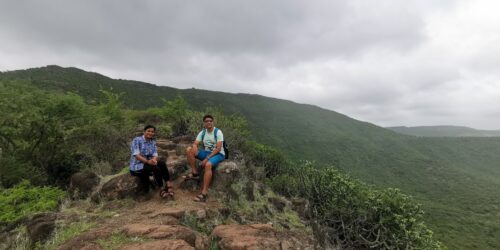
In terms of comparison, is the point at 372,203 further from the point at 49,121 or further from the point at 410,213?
the point at 49,121

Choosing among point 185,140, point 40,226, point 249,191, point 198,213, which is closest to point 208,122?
point 249,191

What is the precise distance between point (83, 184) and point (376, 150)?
258ft

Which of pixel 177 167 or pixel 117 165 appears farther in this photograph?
pixel 117 165

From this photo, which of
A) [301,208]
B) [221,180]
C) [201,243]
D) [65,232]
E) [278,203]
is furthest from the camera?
[301,208]

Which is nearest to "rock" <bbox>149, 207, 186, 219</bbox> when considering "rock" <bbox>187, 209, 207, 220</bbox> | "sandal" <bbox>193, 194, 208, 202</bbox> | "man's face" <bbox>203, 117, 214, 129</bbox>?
"rock" <bbox>187, 209, 207, 220</bbox>

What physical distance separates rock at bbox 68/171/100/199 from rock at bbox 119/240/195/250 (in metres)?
3.38

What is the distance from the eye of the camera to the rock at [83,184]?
641 cm

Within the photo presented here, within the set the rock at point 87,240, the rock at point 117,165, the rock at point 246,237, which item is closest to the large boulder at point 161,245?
the rock at point 87,240

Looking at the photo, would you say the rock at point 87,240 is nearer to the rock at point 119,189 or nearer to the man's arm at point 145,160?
the man's arm at point 145,160

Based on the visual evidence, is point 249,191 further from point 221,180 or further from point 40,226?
point 40,226

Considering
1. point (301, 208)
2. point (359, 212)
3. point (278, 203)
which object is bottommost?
point (359, 212)

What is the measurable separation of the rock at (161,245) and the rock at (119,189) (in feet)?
8.39

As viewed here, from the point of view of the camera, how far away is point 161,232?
4039 millimetres

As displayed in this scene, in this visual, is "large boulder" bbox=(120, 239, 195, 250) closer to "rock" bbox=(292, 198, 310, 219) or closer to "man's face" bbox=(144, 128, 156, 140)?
"man's face" bbox=(144, 128, 156, 140)
